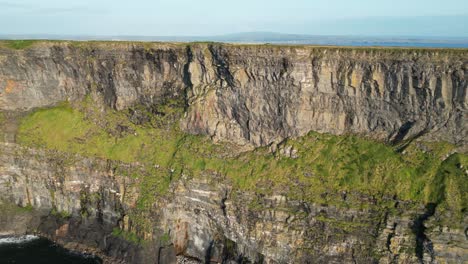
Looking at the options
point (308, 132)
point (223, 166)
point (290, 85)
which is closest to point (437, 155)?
point (308, 132)

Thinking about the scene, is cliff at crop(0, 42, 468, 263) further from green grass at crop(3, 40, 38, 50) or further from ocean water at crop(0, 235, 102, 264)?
ocean water at crop(0, 235, 102, 264)

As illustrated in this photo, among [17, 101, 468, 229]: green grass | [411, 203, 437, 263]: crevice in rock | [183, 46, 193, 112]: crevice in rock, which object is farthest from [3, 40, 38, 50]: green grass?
[411, 203, 437, 263]: crevice in rock

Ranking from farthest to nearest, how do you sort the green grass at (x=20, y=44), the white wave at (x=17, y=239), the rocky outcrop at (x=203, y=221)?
1. the green grass at (x=20, y=44)
2. the white wave at (x=17, y=239)
3. the rocky outcrop at (x=203, y=221)

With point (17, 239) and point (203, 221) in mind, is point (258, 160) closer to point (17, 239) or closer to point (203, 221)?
point (203, 221)

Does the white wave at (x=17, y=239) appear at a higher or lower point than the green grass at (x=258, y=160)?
lower

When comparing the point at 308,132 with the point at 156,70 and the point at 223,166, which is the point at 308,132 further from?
the point at 156,70

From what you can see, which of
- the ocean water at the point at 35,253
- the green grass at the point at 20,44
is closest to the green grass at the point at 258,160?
the ocean water at the point at 35,253

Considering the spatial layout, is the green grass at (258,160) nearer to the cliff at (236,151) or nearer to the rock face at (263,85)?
the cliff at (236,151)

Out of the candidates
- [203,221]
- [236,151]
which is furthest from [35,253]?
[236,151]
